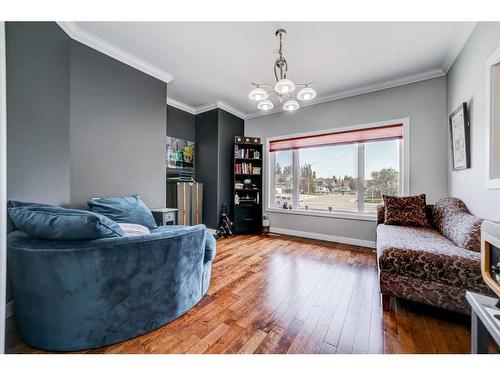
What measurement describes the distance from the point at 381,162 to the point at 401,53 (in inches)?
61.1

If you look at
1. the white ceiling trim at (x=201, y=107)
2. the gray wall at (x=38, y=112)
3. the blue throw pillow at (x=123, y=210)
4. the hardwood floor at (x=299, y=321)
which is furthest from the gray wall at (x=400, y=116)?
the gray wall at (x=38, y=112)

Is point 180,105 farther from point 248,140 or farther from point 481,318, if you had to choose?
point 481,318

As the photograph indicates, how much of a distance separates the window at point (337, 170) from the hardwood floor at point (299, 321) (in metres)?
1.51

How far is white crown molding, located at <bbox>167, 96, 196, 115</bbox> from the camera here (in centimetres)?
381

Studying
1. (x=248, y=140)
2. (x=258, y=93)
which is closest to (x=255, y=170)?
(x=248, y=140)

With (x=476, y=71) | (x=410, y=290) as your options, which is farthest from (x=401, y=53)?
(x=410, y=290)

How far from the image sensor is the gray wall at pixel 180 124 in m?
3.81

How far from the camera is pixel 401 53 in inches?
94.8

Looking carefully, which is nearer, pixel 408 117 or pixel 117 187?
pixel 117 187

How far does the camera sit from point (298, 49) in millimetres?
2354

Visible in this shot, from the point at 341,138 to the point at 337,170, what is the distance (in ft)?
1.92

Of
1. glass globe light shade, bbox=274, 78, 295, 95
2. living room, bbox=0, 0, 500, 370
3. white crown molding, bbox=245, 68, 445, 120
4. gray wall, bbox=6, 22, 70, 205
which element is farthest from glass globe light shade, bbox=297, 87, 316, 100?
gray wall, bbox=6, 22, 70, 205

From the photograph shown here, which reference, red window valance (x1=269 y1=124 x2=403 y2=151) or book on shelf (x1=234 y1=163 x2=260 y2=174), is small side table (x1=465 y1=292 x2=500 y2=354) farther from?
book on shelf (x1=234 y1=163 x2=260 y2=174)
